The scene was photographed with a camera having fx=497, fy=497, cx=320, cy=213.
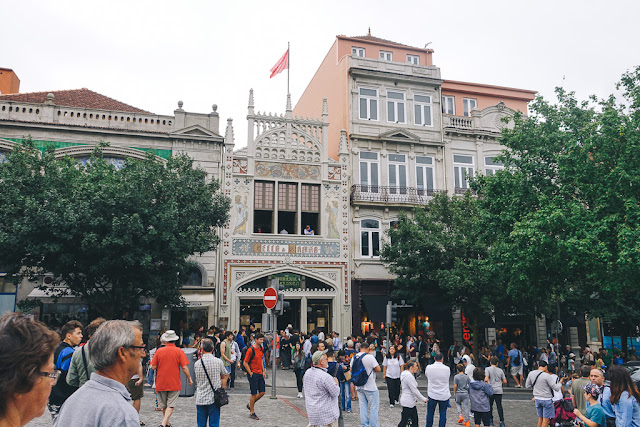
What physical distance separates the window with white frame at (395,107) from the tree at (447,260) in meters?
6.43

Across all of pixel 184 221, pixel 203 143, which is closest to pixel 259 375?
pixel 184 221

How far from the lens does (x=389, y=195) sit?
28.2 m

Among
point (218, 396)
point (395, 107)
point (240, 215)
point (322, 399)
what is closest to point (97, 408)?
point (322, 399)

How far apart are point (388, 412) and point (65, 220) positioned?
40.9 feet

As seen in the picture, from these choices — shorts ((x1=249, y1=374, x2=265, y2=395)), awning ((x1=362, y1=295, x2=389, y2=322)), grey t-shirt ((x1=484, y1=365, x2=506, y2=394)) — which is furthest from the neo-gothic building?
grey t-shirt ((x1=484, y1=365, x2=506, y2=394))

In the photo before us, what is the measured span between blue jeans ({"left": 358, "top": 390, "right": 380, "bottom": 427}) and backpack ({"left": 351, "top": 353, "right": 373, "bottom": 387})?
22 cm

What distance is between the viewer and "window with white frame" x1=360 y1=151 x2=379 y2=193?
28250 millimetres

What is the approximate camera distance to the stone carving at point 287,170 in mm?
26469

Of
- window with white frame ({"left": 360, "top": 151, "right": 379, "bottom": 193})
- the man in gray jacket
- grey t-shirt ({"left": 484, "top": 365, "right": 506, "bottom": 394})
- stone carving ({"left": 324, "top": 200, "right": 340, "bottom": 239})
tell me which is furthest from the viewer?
window with white frame ({"left": 360, "top": 151, "right": 379, "bottom": 193})

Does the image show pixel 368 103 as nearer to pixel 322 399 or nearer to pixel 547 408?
pixel 547 408

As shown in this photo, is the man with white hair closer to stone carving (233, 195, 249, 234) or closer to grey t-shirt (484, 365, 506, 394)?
grey t-shirt (484, 365, 506, 394)

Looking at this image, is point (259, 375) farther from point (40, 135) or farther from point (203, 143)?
point (40, 135)

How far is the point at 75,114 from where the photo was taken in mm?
24516

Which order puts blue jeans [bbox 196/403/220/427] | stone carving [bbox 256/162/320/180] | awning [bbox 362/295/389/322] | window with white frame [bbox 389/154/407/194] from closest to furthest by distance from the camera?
1. blue jeans [bbox 196/403/220/427]
2. awning [bbox 362/295/389/322]
3. stone carving [bbox 256/162/320/180]
4. window with white frame [bbox 389/154/407/194]
